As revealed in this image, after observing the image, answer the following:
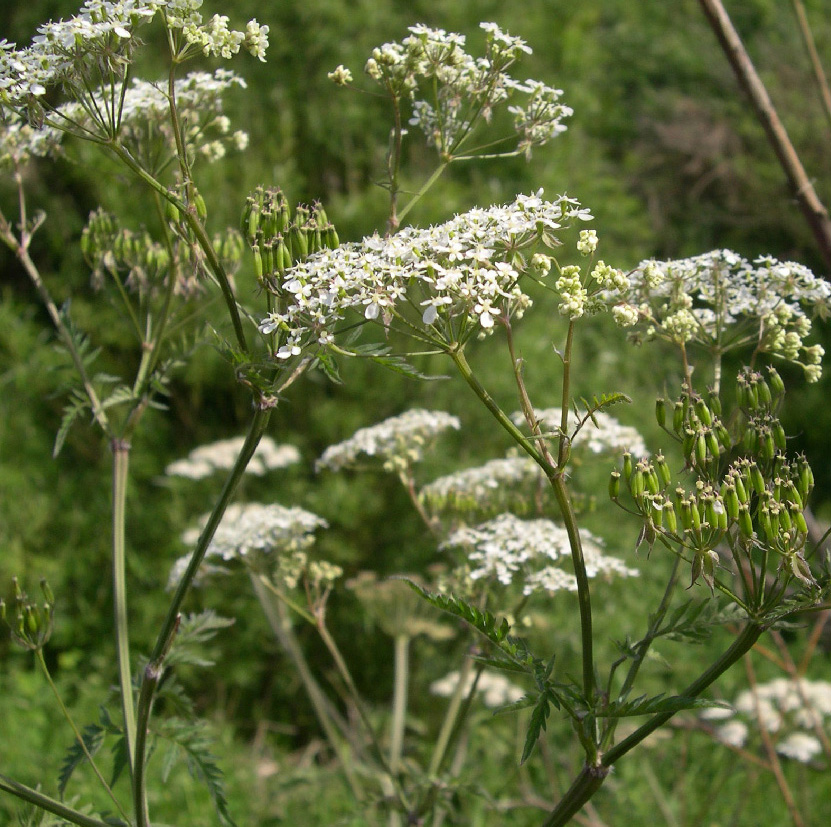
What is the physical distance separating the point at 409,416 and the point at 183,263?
94cm

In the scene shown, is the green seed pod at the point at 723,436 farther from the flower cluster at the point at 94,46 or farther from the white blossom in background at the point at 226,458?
the white blossom in background at the point at 226,458

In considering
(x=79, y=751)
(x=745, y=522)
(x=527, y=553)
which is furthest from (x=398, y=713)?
(x=745, y=522)

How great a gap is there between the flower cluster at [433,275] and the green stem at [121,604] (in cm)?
81

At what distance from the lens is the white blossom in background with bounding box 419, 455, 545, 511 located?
258cm

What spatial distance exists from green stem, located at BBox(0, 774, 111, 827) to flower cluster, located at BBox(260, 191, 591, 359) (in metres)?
0.91

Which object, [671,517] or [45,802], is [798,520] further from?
[45,802]

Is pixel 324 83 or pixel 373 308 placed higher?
pixel 324 83

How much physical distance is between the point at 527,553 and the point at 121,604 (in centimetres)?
100

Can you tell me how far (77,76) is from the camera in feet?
5.16

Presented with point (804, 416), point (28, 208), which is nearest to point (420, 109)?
point (28, 208)


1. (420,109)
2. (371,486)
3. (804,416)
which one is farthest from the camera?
(804,416)

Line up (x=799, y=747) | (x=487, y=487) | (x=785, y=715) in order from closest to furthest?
1. (x=487, y=487)
2. (x=799, y=747)
3. (x=785, y=715)

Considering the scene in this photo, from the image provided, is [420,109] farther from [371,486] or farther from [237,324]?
[371,486]

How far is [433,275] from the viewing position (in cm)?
155
